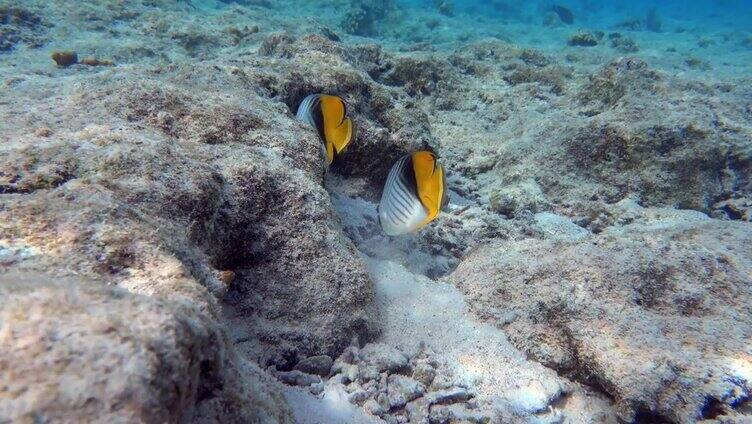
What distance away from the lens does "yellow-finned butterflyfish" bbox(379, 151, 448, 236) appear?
6.53 feet

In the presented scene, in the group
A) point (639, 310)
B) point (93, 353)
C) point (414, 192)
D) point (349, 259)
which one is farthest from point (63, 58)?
point (639, 310)

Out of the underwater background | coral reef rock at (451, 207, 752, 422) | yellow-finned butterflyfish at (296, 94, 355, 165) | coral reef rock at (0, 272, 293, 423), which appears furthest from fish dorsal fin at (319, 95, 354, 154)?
coral reef rock at (0, 272, 293, 423)

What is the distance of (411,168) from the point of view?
A: 2004 millimetres

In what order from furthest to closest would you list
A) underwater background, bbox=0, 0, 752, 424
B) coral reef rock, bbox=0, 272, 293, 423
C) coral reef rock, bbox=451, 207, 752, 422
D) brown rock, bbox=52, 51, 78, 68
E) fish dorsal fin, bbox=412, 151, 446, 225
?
brown rock, bbox=52, 51, 78, 68 → coral reef rock, bbox=451, 207, 752, 422 → fish dorsal fin, bbox=412, 151, 446, 225 → underwater background, bbox=0, 0, 752, 424 → coral reef rock, bbox=0, 272, 293, 423

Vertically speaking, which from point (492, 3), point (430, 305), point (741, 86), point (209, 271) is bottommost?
point (430, 305)

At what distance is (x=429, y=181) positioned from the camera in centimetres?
199

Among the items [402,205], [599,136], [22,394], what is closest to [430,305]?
[402,205]

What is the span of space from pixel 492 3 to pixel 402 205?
109 ft

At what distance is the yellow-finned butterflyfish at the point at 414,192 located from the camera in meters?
1.99

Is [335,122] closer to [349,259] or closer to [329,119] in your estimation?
[329,119]

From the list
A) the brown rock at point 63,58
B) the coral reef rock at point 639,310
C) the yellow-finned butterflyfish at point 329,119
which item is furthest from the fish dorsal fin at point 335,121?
the brown rock at point 63,58

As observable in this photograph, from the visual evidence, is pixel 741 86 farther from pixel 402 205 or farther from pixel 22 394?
pixel 22 394

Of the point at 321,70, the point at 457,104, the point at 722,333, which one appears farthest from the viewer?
the point at 457,104

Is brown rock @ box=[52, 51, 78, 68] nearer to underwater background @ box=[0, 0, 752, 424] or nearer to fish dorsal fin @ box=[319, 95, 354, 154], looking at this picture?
underwater background @ box=[0, 0, 752, 424]
